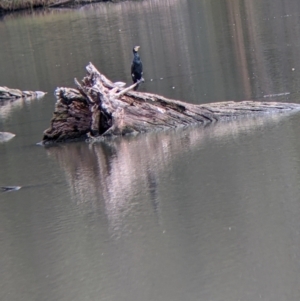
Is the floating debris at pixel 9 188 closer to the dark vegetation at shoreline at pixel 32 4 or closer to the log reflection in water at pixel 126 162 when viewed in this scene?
the log reflection in water at pixel 126 162

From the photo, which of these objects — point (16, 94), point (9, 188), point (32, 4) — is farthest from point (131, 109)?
point (32, 4)

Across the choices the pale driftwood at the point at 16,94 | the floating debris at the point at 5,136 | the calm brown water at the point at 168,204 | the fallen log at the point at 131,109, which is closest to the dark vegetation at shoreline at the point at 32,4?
the pale driftwood at the point at 16,94

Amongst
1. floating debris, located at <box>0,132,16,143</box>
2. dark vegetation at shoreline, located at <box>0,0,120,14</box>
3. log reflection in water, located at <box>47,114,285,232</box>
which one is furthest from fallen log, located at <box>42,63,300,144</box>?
dark vegetation at shoreline, located at <box>0,0,120,14</box>

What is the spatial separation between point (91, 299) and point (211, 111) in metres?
8.23

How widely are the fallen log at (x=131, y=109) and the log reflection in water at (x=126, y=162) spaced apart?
0.34 meters

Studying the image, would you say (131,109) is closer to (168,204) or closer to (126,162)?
(126,162)

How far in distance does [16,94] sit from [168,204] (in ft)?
47.1

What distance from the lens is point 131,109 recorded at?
1600 cm

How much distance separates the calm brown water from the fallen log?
17.7 inches

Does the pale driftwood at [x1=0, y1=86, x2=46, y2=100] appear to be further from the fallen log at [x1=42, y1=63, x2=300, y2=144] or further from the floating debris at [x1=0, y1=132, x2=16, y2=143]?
the fallen log at [x1=42, y1=63, x2=300, y2=144]

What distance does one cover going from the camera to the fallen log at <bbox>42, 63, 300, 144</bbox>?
15883 millimetres

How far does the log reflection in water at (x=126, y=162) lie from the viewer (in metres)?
11.7

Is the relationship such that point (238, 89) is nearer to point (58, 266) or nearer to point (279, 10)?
point (58, 266)

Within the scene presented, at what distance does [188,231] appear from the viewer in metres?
9.77
